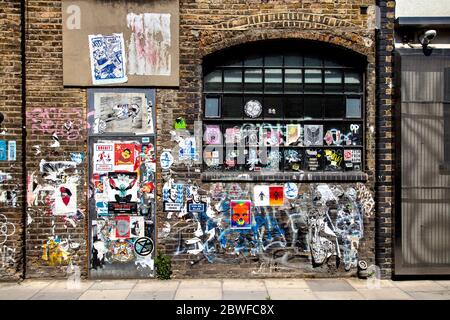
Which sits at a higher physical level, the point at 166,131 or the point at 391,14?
the point at 391,14

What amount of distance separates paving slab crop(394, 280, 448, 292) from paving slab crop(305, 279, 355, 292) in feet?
2.74

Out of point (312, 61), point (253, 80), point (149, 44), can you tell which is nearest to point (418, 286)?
point (312, 61)

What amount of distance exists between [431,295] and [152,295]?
13.8 ft

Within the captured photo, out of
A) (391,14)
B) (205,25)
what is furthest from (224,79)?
(391,14)

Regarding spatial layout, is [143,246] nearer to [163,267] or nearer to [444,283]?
[163,267]

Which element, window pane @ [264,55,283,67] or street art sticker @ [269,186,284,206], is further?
window pane @ [264,55,283,67]

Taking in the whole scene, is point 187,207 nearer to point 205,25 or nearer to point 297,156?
point 297,156

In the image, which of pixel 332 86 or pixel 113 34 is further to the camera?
pixel 332 86

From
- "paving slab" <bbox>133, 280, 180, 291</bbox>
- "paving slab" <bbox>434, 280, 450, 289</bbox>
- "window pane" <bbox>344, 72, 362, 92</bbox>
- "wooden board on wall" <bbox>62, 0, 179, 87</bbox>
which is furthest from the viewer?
"window pane" <bbox>344, 72, 362, 92</bbox>

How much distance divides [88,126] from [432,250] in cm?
618

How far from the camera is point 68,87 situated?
723cm

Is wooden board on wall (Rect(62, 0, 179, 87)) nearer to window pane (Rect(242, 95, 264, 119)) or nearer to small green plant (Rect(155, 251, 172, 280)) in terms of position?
window pane (Rect(242, 95, 264, 119))

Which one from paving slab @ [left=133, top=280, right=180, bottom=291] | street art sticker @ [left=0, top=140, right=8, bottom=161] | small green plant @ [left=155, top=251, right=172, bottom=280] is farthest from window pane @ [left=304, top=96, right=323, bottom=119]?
street art sticker @ [left=0, top=140, right=8, bottom=161]

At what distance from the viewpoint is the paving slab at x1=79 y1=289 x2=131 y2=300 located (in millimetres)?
6389
